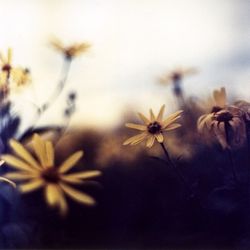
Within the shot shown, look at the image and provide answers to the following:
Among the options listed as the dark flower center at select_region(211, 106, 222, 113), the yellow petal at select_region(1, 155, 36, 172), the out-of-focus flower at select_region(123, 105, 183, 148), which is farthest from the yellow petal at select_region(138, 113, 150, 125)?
the yellow petal at select_region(1, 155, 36, 172)

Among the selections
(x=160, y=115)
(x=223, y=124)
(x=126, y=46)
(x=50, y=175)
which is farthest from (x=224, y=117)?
(x=50, y=175)

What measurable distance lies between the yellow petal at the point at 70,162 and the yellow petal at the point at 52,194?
0.03 m

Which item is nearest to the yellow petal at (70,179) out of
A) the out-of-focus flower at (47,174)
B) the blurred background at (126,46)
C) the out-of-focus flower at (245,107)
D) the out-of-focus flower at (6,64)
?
the out-of-focus flower at (47,174)

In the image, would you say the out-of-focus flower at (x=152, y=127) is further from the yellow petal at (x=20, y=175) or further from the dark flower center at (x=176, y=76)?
the yellow petal at (x=20, y=175)

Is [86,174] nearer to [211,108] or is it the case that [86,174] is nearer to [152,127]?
[152,127]

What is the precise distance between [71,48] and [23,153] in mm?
228

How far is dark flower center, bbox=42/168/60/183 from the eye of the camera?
732 mm

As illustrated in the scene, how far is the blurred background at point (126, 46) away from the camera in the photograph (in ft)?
2.64

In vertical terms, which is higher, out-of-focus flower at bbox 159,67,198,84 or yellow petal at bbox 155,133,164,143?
out-of-focus flower at bbox 159,67,198,84

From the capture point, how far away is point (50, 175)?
0.74m

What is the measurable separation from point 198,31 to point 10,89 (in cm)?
39

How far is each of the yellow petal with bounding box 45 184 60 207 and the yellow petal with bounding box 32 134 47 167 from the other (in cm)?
4

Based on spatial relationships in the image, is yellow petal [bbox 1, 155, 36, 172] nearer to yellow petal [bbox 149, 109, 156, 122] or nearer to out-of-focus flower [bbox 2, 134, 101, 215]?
out-of-focus flower [bbox 2, 134, 101, 215]

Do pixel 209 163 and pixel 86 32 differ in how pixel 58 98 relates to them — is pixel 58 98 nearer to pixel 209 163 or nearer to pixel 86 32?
pixel 86 32
